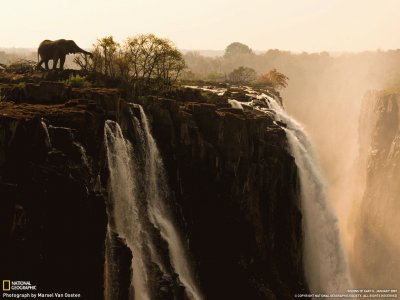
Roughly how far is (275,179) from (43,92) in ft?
59.4

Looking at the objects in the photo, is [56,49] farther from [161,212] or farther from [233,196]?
[233,196]

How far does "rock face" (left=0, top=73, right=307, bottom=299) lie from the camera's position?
19.3 meters

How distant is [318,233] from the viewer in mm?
39156

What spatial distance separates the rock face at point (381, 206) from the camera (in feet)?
164

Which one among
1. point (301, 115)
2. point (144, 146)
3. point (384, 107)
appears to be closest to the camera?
point (144, 146)

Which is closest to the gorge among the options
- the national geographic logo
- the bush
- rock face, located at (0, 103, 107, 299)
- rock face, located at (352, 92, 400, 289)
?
rock face, located at (0, 103, 107, 299)

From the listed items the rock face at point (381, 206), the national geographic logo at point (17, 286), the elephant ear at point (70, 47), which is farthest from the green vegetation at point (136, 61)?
the rock face at point (381, 206)

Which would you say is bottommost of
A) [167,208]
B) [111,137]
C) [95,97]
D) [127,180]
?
[167,208]

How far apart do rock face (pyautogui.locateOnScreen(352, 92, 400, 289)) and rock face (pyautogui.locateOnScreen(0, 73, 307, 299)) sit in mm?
18678

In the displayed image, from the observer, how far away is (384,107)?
5672cm

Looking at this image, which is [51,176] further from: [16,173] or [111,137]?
[111,137]

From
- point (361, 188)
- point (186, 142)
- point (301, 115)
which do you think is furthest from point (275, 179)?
point (301, 115)

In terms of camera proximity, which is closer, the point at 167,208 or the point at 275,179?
the point at 167,208

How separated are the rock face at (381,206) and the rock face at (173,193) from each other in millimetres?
18678
